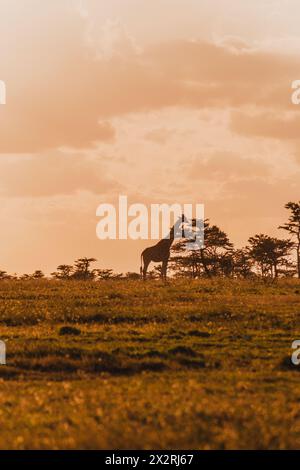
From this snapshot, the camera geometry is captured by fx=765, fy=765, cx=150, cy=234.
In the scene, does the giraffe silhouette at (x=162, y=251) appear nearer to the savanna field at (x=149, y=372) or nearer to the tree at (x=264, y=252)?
the savanna field at (x=149, y=372)

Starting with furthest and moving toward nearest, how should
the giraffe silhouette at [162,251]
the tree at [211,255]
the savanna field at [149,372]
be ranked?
1. the tree at [211,255]
2. the giraffe silhouette at [162,251]
3. the savanna field at [149,372]

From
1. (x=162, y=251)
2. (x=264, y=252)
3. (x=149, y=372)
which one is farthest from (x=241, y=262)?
(x=149, y=372)

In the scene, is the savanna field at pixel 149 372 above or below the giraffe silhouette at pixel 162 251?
below

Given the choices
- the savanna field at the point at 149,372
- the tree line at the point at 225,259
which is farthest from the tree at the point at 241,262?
the savanna field at the point at 149,372

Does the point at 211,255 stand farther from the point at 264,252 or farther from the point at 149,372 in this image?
the point at 149,372

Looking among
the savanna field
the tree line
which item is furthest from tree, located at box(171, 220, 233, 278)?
the savanna field

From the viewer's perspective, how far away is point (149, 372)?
19250 millimetres

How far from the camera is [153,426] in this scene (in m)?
12.9

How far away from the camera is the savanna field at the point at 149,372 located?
12.5 metres

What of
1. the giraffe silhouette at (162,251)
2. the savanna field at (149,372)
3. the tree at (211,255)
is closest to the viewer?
the savanna field at (149,372)
